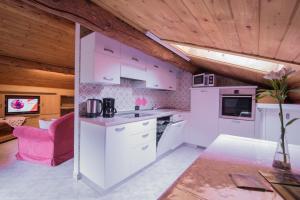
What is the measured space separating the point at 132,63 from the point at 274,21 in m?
1.94

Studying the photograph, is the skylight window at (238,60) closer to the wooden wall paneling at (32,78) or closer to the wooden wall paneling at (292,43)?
the wooden wall paneling at (292,43)

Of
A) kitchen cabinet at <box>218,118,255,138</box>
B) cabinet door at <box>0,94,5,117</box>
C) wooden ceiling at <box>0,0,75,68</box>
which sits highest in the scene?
wooden ceiling at <box>0,0,75,68</box>

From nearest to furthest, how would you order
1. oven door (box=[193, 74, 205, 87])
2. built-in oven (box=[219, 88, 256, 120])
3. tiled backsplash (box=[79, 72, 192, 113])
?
tiled backsplash (box=[79, 72, 192, 113]) < built-in oven (box=[219, 88, 256, 120]) < oven door (box=[193, 74, 205, 87])

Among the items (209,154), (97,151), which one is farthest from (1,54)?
(209,154)

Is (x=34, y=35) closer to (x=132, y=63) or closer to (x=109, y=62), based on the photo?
(x=109, y=62)

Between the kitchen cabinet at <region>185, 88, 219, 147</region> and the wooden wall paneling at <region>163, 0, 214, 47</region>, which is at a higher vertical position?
the wooden wall paneling at <region>163, 0, 214, 47</region>

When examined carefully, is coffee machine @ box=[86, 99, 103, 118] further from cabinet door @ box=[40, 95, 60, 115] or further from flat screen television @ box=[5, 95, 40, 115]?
cabinet door @ box=[40, 95, 60, 115]

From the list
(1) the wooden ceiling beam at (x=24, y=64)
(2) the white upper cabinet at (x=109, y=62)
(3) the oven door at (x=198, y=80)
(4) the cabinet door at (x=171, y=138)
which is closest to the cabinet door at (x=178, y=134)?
(4) the cabinet door at (x=171, y=138)

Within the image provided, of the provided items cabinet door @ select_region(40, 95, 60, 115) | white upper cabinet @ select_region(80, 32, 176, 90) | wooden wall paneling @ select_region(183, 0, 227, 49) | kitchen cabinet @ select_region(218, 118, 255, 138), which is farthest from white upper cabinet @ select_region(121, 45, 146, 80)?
cabinet door @ select_region(40, 95, 60, 115)

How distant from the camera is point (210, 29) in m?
1.28

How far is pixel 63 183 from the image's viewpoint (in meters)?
2.11

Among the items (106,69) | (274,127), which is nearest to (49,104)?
(106,69)

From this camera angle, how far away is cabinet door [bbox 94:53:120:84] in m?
2.00

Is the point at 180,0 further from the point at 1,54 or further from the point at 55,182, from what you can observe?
the point at 1,54
